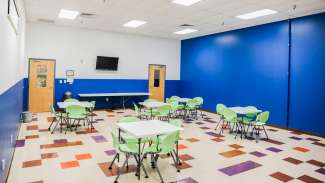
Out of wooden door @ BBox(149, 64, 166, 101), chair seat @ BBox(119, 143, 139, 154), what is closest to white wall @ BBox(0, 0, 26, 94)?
chair seat @ BBox(119, 143, 139, 154)

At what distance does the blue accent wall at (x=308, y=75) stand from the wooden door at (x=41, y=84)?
8417 mm

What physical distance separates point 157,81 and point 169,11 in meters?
5.20

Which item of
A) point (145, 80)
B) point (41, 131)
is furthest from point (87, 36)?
point (41, 131)

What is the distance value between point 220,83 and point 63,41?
6.46 meters

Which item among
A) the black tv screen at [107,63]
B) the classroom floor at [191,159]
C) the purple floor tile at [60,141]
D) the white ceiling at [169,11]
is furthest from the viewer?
the black tv screen at [107,63]

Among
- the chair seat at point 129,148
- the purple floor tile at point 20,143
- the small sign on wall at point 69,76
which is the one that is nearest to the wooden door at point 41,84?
the small sign on wall at point 69,76

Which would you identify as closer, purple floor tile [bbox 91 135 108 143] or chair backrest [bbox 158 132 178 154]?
chair backrest [bbox 158 132 178 154]

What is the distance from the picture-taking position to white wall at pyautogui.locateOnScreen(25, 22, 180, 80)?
28.6 feet

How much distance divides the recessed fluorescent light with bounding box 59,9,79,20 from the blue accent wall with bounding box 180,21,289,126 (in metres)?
5.46

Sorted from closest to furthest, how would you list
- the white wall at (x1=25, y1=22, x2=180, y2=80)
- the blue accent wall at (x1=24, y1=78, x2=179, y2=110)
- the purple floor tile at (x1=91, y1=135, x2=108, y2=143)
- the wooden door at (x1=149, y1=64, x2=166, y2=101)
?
the purple floor tile at (x1=91, y1=135, x2=108, y2=143), the white wall at (x1=25, y1=22, x2=180, y2=80), the blue accent wall at (x1=24, y1=78, x2=179, y2=110), the wooden door at (x1=149, y1=64, x2=166, y2=101)

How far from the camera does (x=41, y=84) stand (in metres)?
8.80

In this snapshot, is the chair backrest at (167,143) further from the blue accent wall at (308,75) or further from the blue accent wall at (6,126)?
the blue accent wall at (308,75)

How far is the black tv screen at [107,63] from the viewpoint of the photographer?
382 inches

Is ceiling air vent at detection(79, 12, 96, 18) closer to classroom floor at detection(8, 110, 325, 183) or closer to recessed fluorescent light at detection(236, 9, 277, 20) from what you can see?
classroom floor at detection(8, 110, 325, 183)
